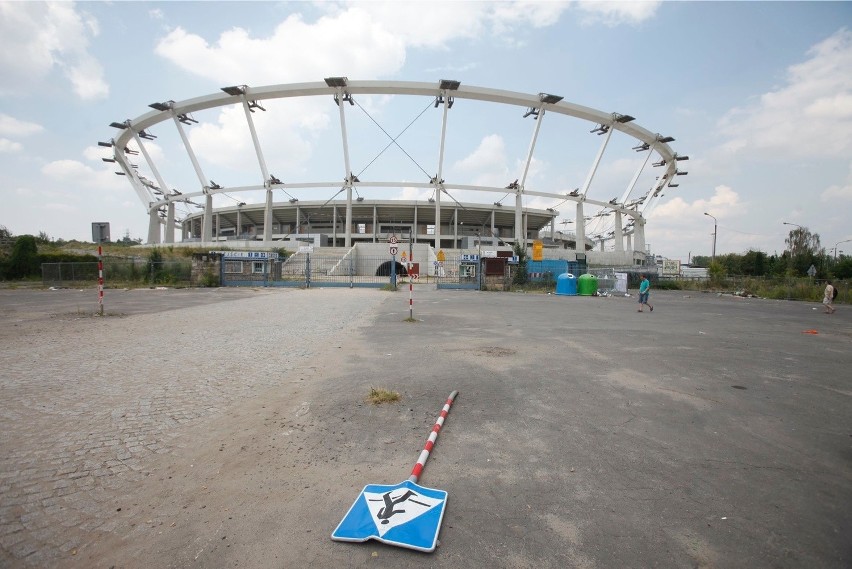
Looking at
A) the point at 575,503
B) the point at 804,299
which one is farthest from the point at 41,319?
the point at 804,299

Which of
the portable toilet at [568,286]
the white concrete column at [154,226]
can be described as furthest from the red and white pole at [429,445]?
the white concrete column at [154,226]

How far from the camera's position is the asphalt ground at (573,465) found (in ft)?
7.50

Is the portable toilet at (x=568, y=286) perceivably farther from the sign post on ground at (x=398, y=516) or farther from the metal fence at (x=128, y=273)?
the metal fence at (x=128, y=273)

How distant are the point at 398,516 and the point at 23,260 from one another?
39.9 metres

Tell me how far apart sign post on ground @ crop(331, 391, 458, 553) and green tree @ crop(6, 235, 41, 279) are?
1546 inches

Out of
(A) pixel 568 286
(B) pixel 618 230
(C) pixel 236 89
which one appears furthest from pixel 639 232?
(C) pixel 236 89

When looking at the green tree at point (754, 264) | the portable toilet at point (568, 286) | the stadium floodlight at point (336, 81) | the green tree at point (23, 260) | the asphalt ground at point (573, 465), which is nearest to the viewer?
the asphalt ground at point (573, 465)

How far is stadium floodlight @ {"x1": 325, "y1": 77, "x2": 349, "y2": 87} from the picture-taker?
45459 millimetres

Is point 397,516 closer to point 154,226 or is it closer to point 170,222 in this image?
point 170,222

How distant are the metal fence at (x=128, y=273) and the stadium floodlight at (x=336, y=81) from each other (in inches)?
1162

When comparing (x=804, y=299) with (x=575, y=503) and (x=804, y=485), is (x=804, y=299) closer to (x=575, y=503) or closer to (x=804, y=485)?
(x=804, y=485)

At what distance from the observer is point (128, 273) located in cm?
2742

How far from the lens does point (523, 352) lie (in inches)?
301

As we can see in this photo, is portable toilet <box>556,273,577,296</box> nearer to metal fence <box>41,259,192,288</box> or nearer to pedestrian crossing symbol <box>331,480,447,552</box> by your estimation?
pedestrian crossing symbol <box>331,480,447,552</box>
